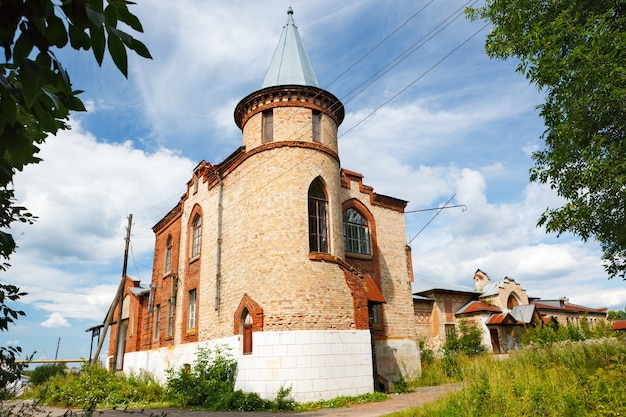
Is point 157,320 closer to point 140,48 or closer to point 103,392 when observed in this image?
point 103,392

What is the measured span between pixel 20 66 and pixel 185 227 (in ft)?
65.6

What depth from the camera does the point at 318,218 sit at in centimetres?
1467

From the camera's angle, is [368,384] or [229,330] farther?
[229,330]

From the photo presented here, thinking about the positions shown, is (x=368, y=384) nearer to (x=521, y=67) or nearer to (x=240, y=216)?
(x=240, y=216)

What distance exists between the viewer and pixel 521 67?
9477 mm

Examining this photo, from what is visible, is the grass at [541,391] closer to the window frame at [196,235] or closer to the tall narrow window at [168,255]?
the window frame at [196,235]

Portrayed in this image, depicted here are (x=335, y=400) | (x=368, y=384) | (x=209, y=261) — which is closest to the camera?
(x=335, y=400)

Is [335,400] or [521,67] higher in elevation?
[521,67]

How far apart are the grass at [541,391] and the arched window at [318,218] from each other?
6171mm

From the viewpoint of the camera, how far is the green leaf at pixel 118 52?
148 centimetres

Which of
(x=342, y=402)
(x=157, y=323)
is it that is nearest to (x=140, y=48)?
(x=342, y=402)

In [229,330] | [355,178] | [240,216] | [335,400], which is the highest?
[355,178]

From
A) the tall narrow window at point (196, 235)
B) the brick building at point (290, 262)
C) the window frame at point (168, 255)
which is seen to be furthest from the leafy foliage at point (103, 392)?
the window frame at point (168, 255)

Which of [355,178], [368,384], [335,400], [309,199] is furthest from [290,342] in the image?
[355,178]
